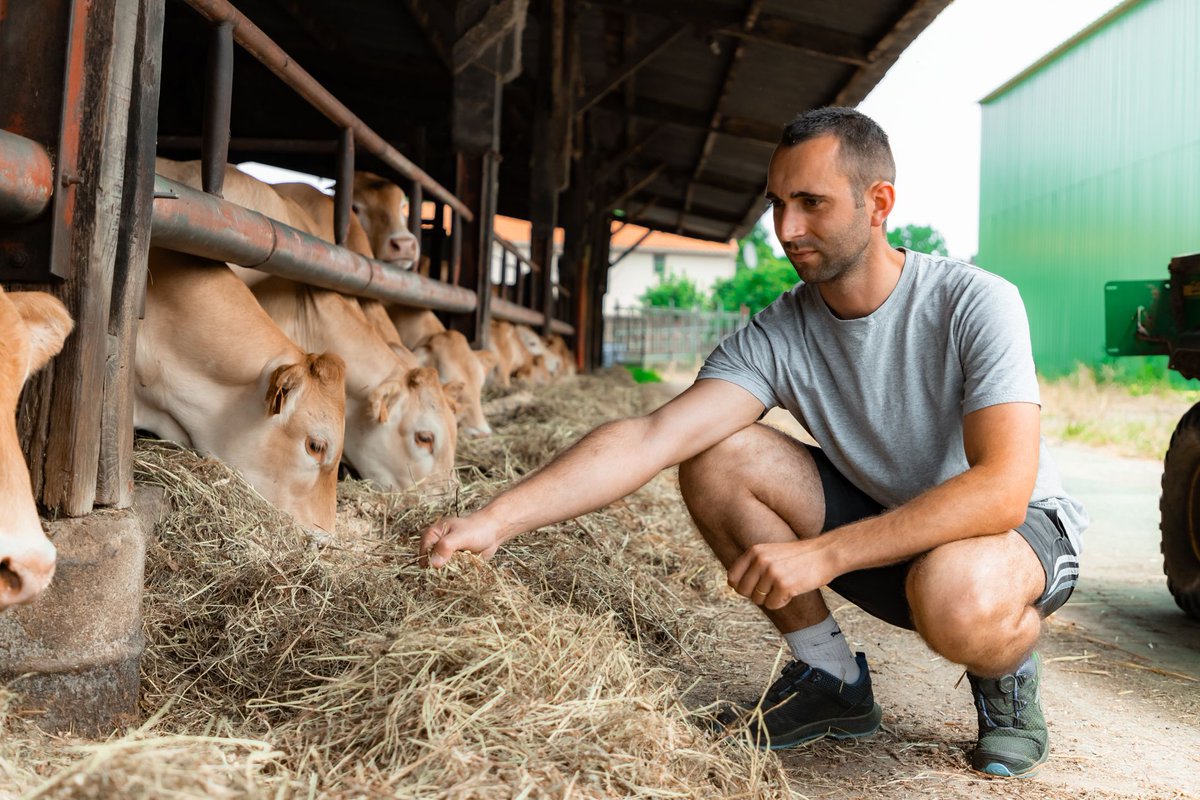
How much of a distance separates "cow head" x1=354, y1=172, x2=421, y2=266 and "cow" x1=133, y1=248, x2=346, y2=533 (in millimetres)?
2807

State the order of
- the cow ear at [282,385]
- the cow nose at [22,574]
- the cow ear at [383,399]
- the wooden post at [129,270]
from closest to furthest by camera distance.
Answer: the cow nose at [22,574] → the wooden post at [129,270] → the cow ear at [282,385] → the cow ear at [383,399]

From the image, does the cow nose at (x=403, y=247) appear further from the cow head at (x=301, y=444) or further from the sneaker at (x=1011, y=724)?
the sneaker at (x=1011, y=724)

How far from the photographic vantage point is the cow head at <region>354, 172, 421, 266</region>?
22.3 feet

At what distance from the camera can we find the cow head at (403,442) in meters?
4.88

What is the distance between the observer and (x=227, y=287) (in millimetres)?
3871

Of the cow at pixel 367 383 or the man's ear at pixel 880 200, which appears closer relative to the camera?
the man's ear at pixel 880 200

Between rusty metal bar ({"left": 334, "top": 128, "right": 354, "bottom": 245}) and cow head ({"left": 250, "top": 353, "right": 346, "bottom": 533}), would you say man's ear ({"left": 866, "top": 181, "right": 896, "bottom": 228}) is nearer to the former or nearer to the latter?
cow head ({"left": 250, "top": 353, "right": 346, "bottom": 533})

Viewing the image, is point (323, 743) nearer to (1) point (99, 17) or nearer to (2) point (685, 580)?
(1) point (99, 17)

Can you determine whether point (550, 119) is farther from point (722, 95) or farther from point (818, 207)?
point (818, 207)

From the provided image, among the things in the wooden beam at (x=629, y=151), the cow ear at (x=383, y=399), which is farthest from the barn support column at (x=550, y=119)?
the cow ear at (x=383, y=399)

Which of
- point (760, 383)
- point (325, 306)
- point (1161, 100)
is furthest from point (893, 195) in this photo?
point (1161, 100)

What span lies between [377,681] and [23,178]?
3.66ft

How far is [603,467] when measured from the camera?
273 centimetres

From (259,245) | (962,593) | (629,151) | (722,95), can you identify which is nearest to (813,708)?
(962,593)
